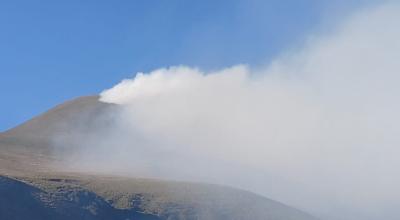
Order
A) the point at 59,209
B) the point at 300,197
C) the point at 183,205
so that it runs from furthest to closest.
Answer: the point at 300,197 → the point at 183,205 → the point at 59,209

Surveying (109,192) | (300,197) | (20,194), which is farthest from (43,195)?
(300,197)

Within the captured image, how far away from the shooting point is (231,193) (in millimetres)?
151375

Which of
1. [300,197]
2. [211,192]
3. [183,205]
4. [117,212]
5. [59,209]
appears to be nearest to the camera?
[59,209]

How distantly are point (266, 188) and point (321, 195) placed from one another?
13.6 m

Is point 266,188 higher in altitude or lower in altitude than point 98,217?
higher

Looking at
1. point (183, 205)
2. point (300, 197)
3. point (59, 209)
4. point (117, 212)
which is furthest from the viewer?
point (300, 197)

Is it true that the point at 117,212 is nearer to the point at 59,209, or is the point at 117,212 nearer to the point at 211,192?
the point at 59,209

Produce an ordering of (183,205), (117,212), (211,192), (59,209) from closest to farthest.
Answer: (59,209) → (117,212) → (183,205) → (211,192)

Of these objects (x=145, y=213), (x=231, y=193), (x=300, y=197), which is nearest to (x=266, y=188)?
(x=300, y=197)

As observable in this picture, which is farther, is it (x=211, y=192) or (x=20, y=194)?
(x=211, y=192)

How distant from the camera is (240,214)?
13875 centimetres

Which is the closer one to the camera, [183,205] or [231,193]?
[183,205]

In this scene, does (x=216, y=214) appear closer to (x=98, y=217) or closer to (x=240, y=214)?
(x=240, y=214)

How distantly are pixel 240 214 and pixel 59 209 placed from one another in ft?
110
